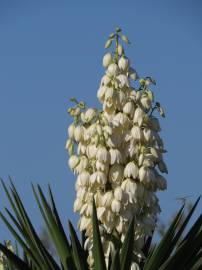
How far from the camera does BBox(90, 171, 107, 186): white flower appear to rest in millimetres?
4434

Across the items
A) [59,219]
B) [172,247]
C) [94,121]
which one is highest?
[94,121]

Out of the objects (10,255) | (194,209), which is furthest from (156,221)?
(10,255)

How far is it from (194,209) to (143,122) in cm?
62

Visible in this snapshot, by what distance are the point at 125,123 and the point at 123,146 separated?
13 cm

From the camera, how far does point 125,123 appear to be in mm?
4535

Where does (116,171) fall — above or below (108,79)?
below

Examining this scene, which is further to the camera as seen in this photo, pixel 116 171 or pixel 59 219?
pixel 59 219

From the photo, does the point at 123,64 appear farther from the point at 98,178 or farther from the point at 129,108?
the point at 98,178

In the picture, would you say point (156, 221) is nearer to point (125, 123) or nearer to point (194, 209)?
point (194, 209)

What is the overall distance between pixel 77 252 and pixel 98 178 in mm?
498

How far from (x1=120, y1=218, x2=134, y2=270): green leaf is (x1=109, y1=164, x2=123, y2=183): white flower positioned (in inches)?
14.5

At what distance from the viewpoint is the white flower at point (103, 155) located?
14.5 feet

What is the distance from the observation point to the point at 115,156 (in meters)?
4.46

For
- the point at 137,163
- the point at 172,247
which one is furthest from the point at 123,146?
the point at 172,247
